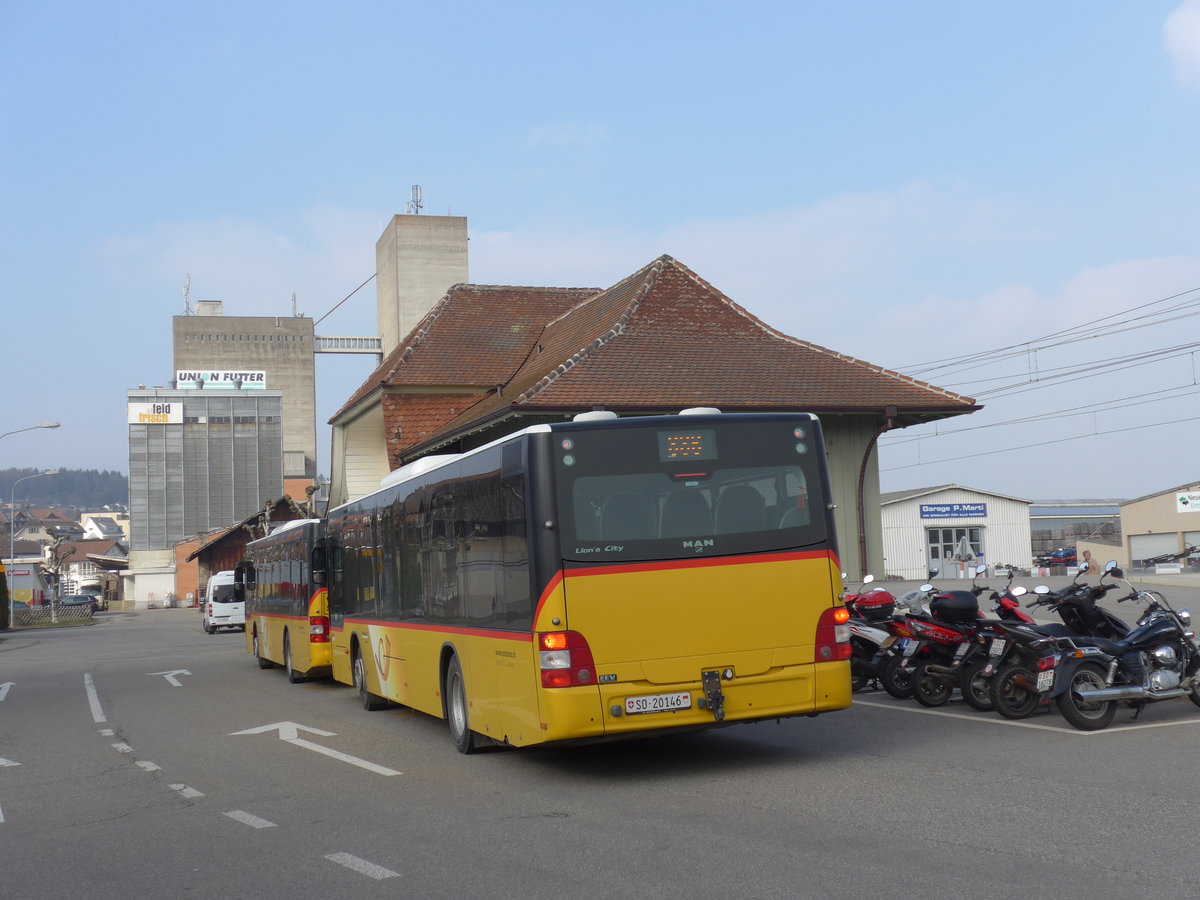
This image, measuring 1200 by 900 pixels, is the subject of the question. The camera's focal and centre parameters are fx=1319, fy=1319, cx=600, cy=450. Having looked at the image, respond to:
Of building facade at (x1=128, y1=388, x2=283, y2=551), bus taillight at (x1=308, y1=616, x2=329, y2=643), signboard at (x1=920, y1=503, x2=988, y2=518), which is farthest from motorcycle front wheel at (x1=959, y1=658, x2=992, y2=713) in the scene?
building facade at (x1=128, y1=388, x2=283, y2=551)

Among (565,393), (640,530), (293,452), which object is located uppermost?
(293,452)

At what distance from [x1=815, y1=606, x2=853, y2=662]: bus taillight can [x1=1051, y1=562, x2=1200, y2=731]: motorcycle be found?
2.09 metres

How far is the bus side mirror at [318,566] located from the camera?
19.2m

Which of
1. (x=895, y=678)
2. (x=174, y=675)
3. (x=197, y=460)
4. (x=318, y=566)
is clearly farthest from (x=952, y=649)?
(x=197, y=460)

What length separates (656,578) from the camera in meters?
9.84

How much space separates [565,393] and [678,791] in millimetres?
14111

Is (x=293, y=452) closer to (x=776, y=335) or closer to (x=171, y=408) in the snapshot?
(x=171, y=408)

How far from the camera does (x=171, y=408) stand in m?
140

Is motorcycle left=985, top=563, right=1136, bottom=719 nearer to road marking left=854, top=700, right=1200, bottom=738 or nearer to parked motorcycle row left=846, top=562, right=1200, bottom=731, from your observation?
parked motorcycle row left=846, top=562, right=1200, bottom=731

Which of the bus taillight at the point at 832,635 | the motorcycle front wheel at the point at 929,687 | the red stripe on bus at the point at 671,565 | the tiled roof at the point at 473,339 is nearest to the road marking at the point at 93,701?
the tiled roof at the point at 473,339

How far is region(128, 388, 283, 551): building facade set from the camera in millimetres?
137750

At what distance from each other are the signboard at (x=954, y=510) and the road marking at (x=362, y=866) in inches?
2429

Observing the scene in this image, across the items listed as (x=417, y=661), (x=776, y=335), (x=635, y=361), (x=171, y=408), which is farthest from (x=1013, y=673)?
(x=171, y=408)

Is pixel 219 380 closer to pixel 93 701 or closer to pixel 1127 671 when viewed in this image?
pixel 93 701
